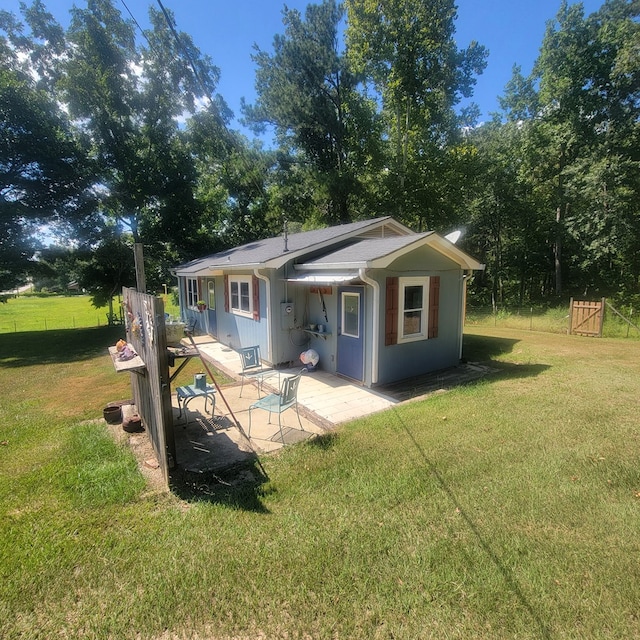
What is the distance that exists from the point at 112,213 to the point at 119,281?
4.28 metres

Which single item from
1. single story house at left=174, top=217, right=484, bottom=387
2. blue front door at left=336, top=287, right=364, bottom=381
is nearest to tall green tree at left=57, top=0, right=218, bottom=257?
single story house at left=174, top=217, right=484, bottom=387

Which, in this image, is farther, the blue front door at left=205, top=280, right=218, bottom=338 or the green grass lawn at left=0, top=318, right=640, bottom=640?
the blue front door at left=205, top=280, right=218, bottom=338

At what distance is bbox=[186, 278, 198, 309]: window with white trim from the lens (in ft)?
52.4

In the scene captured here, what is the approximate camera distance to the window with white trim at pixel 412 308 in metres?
7.89

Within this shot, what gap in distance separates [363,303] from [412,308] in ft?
4.43

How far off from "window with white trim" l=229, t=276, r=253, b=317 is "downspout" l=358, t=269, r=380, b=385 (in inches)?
161

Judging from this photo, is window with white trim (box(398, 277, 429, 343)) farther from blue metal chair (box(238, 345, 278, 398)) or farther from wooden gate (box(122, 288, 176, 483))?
wooden gate (box(122, 288, 176, 483))

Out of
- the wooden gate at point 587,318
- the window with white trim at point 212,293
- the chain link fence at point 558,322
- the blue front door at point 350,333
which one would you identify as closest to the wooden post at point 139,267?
the blue front door at point 350,333

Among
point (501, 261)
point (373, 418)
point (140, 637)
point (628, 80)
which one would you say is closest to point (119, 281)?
point (373, 418)

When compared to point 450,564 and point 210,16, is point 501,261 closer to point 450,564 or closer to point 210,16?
point 210,16

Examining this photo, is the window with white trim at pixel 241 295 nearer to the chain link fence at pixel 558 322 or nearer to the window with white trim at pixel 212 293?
the window with white trim at pixel 212 293

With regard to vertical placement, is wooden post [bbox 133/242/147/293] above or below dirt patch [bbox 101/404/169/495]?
above

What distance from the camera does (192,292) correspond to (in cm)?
1641

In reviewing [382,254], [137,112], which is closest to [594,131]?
[382,254]
